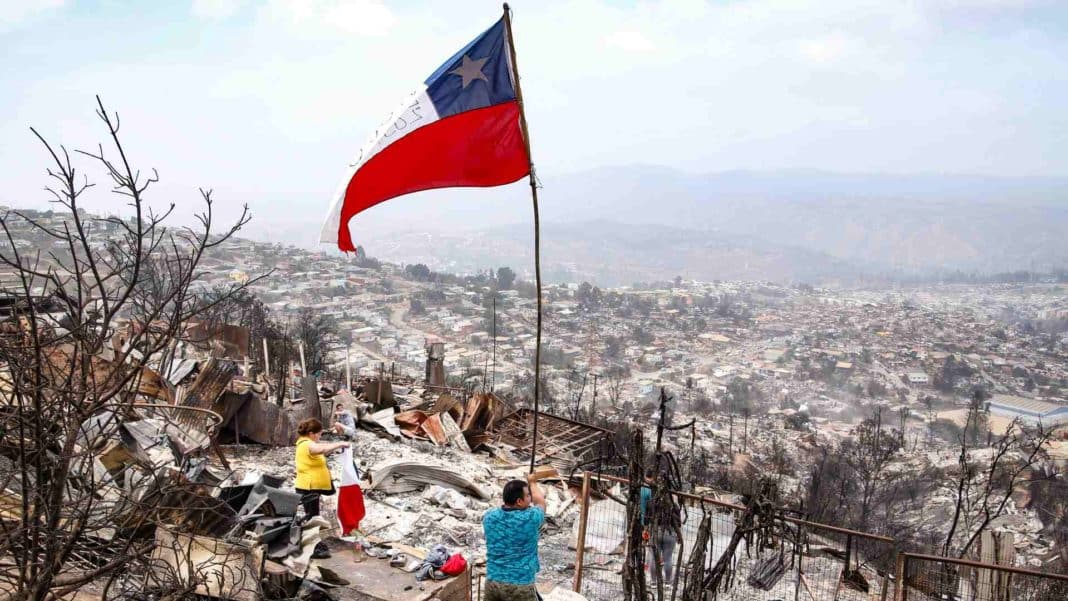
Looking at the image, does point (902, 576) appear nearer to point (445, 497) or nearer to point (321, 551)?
point (321, 551)

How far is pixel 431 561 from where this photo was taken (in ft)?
17.9

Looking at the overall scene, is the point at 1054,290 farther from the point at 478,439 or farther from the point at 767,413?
the point at 478,439

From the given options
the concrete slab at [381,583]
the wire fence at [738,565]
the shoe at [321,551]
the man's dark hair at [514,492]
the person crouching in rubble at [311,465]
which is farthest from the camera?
the wire fence at [738,565]

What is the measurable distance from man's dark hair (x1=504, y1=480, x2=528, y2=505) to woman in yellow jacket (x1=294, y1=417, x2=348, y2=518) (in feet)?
8.42

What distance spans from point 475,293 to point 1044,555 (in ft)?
206

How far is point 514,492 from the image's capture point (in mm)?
3775

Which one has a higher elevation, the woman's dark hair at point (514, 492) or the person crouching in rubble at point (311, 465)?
the woman's dark hair at point (514, 492)

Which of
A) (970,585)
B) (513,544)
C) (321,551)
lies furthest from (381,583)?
(970,585)

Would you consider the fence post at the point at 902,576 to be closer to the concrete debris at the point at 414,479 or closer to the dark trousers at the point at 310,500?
the dark trousers at the point at 310,500

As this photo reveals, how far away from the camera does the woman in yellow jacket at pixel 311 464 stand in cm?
598

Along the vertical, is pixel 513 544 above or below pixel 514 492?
below

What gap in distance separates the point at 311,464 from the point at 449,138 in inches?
113

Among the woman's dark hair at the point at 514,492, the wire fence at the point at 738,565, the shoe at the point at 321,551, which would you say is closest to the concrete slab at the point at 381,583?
the shoe at the point at 321,551

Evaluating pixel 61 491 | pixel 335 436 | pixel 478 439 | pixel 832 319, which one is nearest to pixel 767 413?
pixel 478 439
